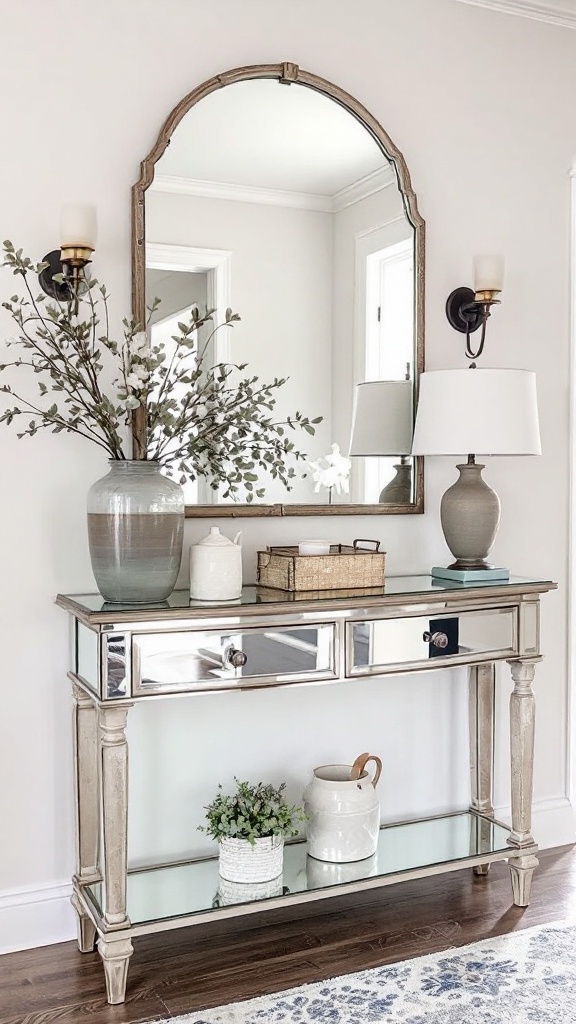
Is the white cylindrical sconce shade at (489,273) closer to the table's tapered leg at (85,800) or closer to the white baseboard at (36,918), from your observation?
the table's tapered leg at (85,800)

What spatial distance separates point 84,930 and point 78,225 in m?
1.79

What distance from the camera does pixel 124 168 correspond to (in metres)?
2.60

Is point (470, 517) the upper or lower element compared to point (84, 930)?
upper

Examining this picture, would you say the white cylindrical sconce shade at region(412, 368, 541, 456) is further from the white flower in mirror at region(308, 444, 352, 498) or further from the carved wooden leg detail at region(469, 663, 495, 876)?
the carved wooden leg detail at region(469, 663, 495, 876)

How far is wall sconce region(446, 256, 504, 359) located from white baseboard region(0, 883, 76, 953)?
2.01m

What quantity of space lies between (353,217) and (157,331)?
72cm

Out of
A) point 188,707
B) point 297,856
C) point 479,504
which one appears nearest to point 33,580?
point 188,707

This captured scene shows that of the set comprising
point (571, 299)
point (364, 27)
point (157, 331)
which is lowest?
point (157, 331)

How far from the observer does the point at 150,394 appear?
260 centimetres

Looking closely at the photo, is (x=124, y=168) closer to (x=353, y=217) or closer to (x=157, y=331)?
(x=157, y=331)

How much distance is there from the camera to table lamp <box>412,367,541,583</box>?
2.64 meters

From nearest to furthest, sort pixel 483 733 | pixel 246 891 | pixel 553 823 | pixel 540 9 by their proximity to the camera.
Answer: pixel 246 891 < pixel 483 733 < pixel 540 9 < pixel 553 823

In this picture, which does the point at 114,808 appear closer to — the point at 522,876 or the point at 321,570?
the point at 321,570

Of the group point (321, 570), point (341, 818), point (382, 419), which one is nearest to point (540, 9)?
point (382, 419)
